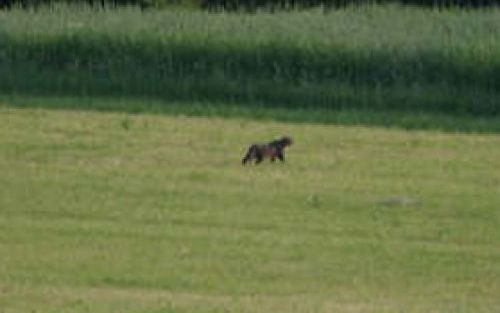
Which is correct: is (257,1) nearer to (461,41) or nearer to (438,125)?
(461,41)

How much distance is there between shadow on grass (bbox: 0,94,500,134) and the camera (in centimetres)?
2794

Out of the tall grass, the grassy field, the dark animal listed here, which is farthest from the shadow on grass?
the dark animal

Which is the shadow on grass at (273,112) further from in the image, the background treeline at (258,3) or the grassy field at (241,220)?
the background treeline at (258,3)

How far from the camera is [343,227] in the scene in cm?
1703

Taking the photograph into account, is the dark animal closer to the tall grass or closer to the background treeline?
the tall grass

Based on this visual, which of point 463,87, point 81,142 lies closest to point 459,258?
point 81,142

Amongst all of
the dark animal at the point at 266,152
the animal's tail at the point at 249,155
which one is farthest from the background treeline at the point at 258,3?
the animal's tail at the point at 249,155

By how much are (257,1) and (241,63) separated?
1802 cm

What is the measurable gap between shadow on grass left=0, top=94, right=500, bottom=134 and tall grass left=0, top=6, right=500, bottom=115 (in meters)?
0.71

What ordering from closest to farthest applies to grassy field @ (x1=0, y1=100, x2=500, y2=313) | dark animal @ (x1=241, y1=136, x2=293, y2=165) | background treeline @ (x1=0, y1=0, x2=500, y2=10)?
grassy field @ (x1=0, y1=100, x2=500, y2=313)
dark animal @ (x1=241, y1=136, x2=293, y2=165)
background treeline @ (x1=0, y1=0, x2=500, y2=10)

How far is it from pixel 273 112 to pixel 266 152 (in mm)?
8088

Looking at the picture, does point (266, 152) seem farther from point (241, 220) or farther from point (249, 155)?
point (241, 220)

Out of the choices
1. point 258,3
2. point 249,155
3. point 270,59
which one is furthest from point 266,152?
point 258,3

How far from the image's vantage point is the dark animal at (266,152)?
70.4 ft
